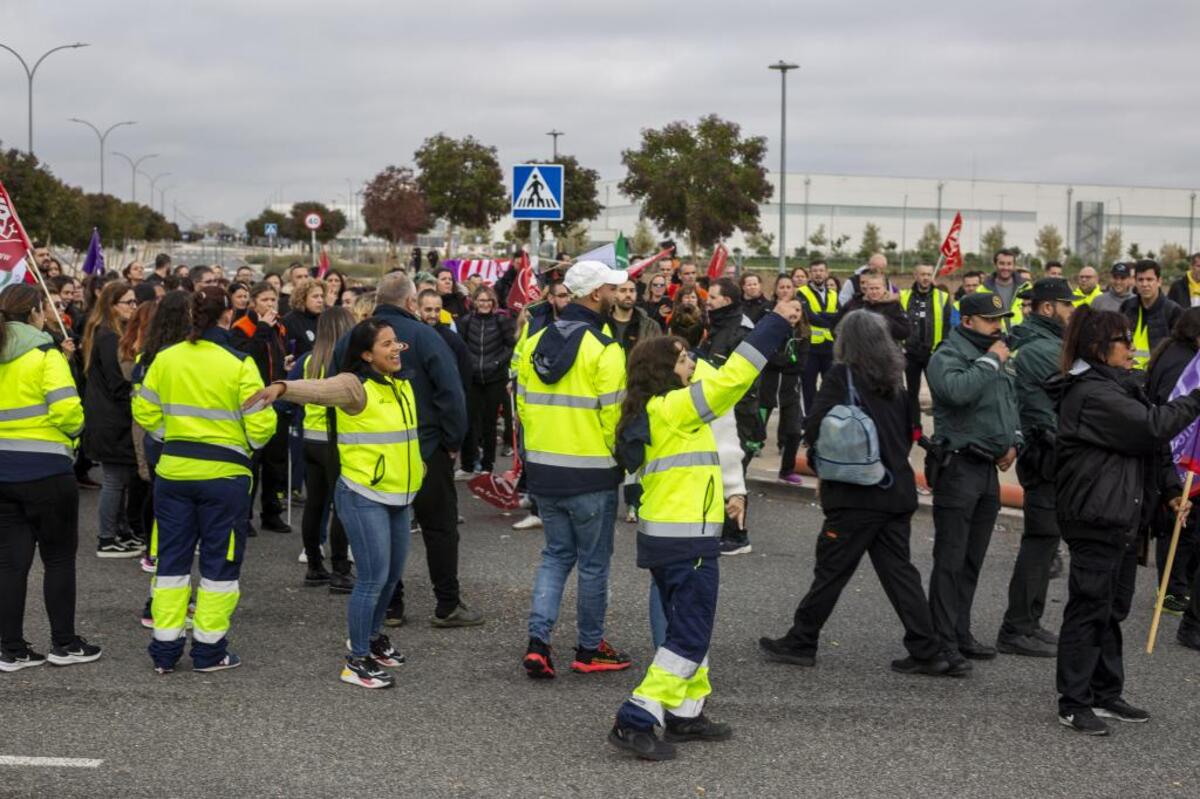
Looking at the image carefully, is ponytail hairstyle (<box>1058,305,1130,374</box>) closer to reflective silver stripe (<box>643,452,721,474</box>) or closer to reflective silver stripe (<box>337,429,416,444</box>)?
reflective silver stripe (<box>643,452,721,474</box>)

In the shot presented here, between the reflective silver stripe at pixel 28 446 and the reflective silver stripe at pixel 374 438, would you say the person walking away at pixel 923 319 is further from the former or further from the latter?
the reflective silver stripe at pixel 28 446

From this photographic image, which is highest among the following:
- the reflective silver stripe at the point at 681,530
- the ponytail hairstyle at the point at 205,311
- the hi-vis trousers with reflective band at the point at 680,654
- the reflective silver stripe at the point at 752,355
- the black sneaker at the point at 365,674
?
the ponytail hairstyle at the point at 205,311

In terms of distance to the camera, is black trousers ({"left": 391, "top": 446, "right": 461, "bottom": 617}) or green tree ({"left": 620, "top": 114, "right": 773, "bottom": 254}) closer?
black trousers ({"left": 391, "top": 446, "right": 461, "bottom": 617})

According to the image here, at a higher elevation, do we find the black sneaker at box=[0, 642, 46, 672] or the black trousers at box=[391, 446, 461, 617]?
the black trousers at box=[391, 446, 461, 617]

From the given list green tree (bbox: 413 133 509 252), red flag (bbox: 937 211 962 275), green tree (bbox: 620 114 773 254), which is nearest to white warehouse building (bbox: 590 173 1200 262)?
green tree (bbox: 413 133 509 252)

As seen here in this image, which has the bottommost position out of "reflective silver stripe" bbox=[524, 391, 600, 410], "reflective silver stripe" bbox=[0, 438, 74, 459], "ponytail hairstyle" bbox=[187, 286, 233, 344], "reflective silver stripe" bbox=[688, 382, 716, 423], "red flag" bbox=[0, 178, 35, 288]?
"reflective silver stripe" bbox=[0, 438, 74, 459]

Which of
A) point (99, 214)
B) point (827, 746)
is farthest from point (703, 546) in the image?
point (99, 214)

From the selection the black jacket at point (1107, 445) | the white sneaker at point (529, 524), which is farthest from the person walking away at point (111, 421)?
the black jacket at point (1107, 445)

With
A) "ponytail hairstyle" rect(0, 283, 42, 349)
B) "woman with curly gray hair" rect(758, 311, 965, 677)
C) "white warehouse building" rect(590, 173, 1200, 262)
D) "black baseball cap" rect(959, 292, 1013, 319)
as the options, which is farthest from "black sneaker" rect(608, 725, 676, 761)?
"white warehouse building" rect(590, 173, 1200, 262)

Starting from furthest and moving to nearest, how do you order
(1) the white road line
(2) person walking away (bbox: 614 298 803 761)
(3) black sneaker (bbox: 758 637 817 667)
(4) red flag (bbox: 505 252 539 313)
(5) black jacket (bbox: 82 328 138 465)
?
(4) red flag (bbox: 505 252 539 313)
(5) black jacket (bbox: 82 328 138 465)
(3) black sneaker (bbox: 758 637 817 667)
(2) person walking away (bbox: 614 298 803 761)
(1) the white road line

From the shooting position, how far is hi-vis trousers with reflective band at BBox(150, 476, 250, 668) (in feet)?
22.3

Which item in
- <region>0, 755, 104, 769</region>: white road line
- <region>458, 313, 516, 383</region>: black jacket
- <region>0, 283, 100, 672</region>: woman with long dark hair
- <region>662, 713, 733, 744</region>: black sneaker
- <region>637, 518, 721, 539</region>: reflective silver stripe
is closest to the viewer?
<region>0, 755, 104, 769</region>: white road line

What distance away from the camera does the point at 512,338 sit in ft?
41.7

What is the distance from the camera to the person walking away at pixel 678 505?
223 inches
